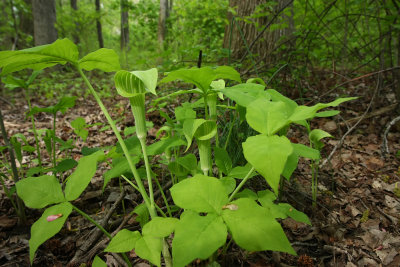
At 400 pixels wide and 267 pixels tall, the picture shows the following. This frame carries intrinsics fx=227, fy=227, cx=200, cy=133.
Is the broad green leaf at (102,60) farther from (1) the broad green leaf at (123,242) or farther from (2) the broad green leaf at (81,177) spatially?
(1) the broad green leaf at (123,242)

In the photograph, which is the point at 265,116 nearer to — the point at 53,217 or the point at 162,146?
the point at 162,146

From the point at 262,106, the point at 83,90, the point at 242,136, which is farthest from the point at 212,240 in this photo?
the point at 83,90

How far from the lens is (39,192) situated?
2.67ft

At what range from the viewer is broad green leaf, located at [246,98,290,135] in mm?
687

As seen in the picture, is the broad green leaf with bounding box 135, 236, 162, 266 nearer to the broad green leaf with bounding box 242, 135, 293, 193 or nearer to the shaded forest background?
the broad green leaf with bounding box 242, 135, 293, 193

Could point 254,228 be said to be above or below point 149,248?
above

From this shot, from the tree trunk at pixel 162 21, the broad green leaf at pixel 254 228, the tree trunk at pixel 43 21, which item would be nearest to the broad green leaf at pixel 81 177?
the broad green leaf at pixel 254 228

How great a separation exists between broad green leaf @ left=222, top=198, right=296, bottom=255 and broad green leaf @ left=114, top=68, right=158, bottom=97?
45 centimetres

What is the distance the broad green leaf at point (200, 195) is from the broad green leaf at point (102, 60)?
21.3 inches

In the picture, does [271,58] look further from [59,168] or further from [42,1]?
[42,1]

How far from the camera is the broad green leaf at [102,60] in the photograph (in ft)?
2.76

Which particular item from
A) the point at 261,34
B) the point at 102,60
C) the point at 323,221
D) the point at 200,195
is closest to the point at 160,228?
the point at 200,195

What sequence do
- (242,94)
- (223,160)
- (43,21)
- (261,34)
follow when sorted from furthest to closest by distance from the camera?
(43,21)
(261,34)
(223,160)
(242,94)

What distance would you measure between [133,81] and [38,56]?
13.5 inches
